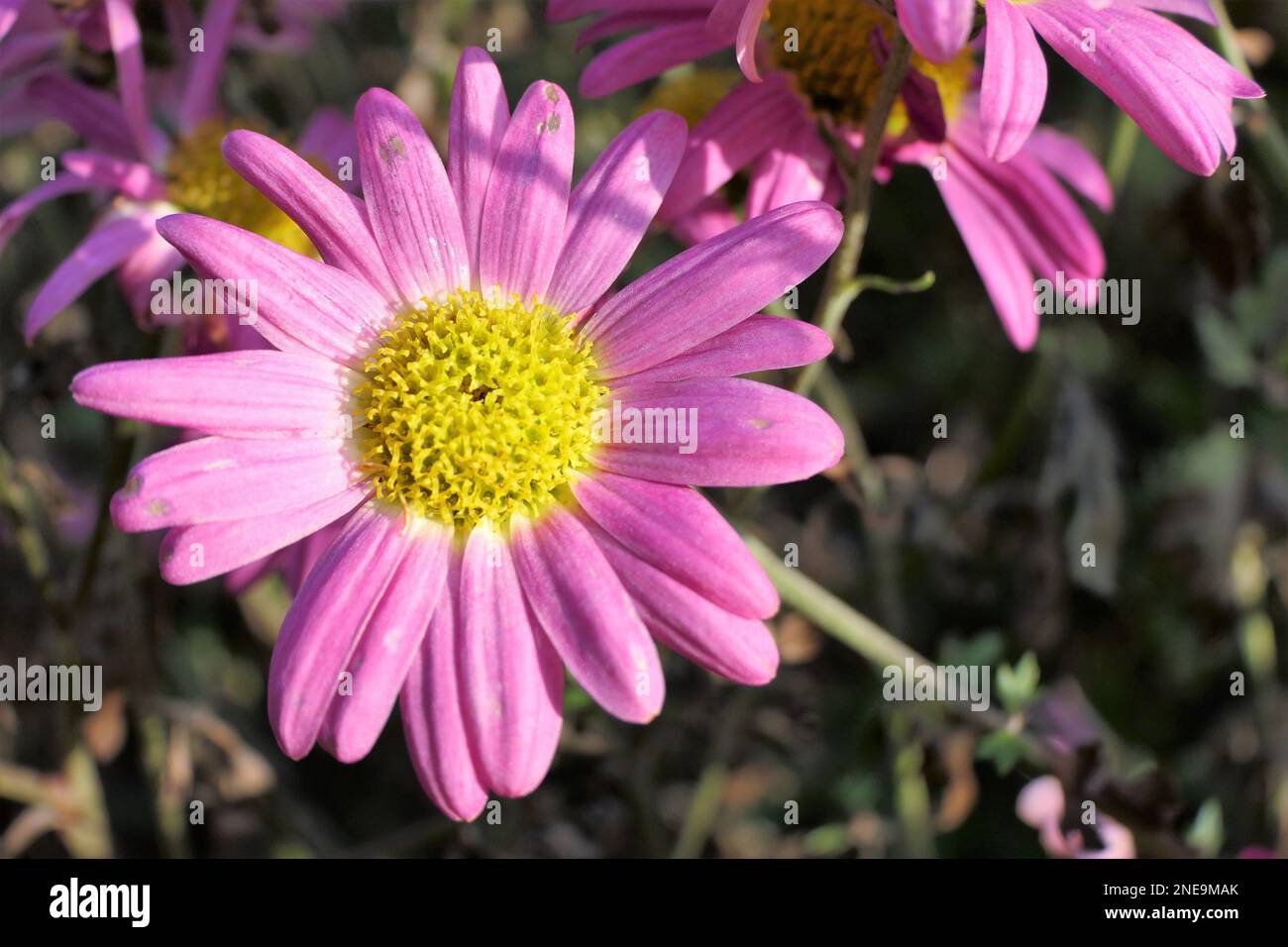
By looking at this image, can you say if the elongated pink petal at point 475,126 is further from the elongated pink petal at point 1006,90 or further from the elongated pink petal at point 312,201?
the elongated pink petal at point 1006,90

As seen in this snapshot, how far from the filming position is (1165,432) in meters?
2.95

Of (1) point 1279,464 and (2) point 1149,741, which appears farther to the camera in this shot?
(2) point 1149,741

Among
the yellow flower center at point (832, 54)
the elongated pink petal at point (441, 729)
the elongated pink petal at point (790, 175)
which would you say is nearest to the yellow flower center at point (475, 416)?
the elongated pink petal at point (441, 729)

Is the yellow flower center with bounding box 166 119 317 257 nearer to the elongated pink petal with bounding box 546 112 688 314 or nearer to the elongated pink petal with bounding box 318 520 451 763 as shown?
the elongated pink petal with bounding box 546 112 688 314

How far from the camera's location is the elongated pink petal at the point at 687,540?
140cm

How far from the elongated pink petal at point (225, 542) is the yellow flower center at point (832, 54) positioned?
96 cm

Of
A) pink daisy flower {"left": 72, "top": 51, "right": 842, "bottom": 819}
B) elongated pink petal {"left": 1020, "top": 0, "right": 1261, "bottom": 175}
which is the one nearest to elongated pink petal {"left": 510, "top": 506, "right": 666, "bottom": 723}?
pink daisy flower {"left": 72, "top": 51, "right": 842, "bottom": 819}

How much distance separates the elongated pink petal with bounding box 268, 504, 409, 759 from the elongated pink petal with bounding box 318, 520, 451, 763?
13 mm

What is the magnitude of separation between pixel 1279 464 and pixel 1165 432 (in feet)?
1.38

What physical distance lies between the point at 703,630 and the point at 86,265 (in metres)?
1.12

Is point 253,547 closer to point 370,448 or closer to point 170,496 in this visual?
point 170,496

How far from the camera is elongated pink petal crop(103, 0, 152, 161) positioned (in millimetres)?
1871
